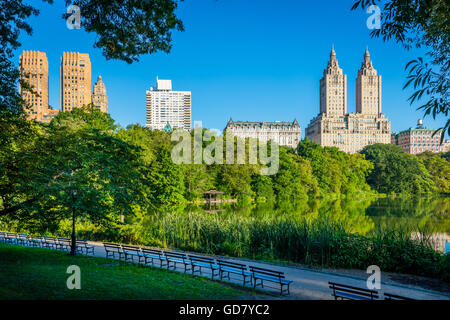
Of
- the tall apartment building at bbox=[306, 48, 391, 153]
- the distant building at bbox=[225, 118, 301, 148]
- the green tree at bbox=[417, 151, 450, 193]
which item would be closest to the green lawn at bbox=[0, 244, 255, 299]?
the green tree at bbox=[417, 151, 450, 193]

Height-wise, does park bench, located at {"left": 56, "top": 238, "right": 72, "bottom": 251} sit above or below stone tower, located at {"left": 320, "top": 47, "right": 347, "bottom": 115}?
below

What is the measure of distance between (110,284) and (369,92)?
15550 cm

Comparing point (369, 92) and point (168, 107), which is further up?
point (369, 92)

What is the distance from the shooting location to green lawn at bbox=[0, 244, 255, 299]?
5359mm

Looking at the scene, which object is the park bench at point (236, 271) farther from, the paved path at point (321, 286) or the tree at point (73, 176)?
the tree at point (73, 176)

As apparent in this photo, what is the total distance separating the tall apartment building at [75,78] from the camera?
7025 centimetres

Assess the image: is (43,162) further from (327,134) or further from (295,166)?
(327,134)

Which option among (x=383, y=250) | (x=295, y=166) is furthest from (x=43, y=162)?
(x=295, y=166)

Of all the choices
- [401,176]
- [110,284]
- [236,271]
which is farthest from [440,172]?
[110,284]

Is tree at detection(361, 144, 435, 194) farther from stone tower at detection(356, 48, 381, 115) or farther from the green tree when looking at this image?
stone tower at detection(356, 48, 381, 115)

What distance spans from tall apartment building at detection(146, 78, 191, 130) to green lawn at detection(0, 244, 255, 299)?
16684cm

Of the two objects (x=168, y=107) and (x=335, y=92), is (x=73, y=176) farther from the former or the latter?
(x=168, y=107)

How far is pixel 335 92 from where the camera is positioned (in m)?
141
